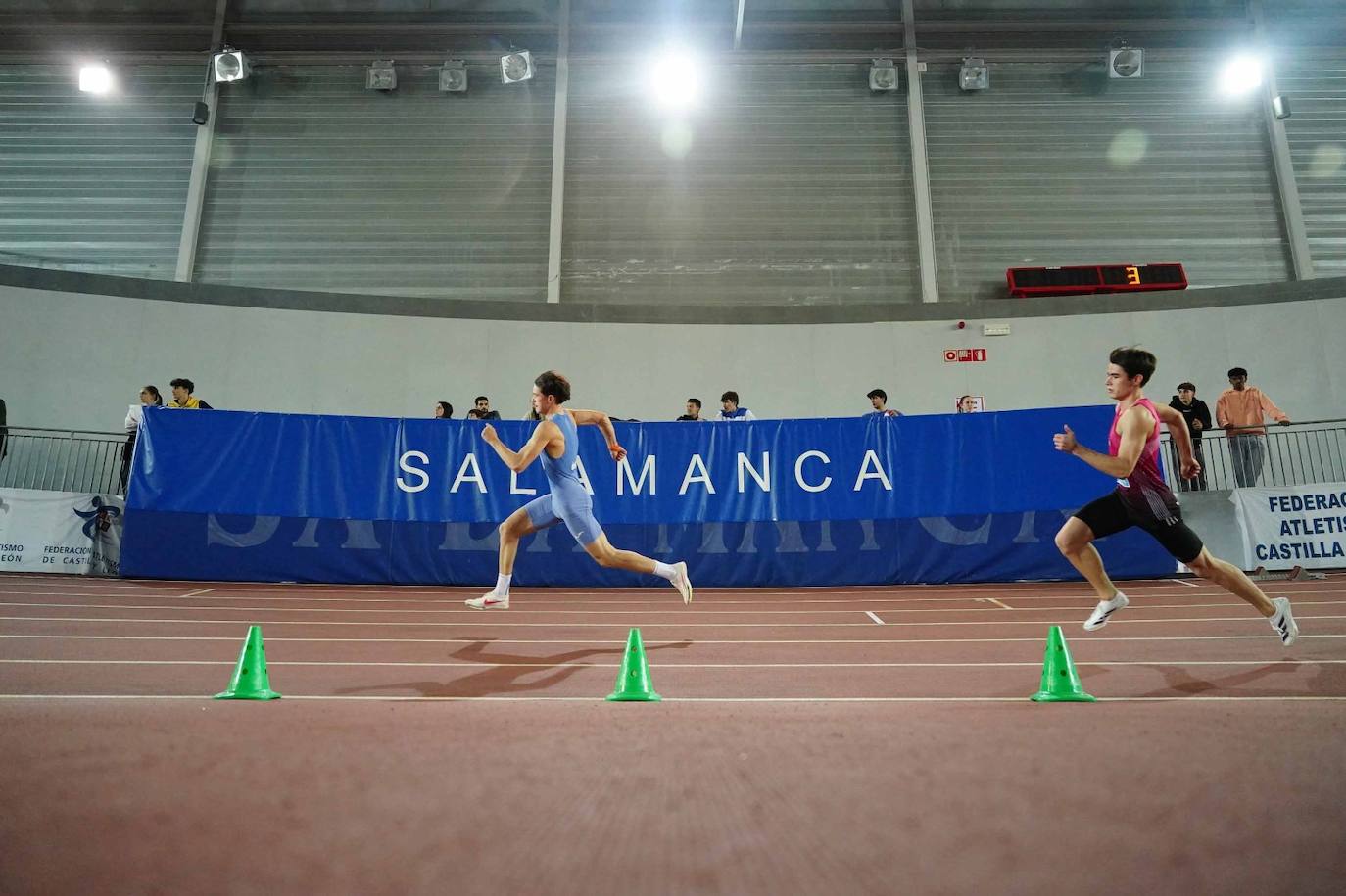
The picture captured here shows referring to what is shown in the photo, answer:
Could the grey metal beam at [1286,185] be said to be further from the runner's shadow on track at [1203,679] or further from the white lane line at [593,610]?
the runner's shadow on track at [1203,679]

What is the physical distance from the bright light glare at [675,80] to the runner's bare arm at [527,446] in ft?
41.0

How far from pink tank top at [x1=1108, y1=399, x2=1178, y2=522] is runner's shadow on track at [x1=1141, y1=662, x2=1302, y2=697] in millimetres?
1067

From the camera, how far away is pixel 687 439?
9.98 meters

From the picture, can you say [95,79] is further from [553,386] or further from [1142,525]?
[1142,525]

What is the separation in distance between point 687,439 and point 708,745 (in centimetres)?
755

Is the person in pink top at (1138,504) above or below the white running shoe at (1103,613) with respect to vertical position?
above

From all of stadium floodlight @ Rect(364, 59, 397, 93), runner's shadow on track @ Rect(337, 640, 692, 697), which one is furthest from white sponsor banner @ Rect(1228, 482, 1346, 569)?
stadium floodlight @ Rect(364, 59, 397, 93)

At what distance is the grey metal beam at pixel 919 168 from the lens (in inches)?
602

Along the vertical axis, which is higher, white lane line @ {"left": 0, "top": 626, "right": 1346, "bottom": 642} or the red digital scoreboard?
the red digital scoreboard

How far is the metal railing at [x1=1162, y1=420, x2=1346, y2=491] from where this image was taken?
10.7 meters

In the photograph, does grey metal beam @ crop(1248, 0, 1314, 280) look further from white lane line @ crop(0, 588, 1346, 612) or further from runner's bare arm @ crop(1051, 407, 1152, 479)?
runner's bare arm @ crop(1051, 407, 1152, 479)

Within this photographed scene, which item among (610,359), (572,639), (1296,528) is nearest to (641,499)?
(572,639)

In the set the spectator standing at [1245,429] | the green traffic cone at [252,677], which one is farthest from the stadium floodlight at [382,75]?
the spectator standing at [1245,429]

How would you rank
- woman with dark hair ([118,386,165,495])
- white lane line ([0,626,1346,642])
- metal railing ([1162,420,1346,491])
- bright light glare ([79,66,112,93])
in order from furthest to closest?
bright light glare ([79,66,112,93]) → metal railing ([1162,420,1346,491]) → woman with dark hair ([118,386,165,495]) → white lane line ([0,626,1346,642])
